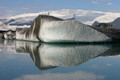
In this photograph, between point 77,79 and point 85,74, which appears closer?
point 77,79

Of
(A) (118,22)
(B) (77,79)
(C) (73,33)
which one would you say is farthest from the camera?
(A) (118,22)

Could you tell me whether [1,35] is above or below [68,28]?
below

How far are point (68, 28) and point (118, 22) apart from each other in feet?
143

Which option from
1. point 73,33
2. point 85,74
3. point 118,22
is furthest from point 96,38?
point 118,22

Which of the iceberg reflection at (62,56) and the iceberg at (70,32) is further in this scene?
the iceberg at (70,32)

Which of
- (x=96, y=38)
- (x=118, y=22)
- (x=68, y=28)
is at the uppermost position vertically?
(x=68, y=28)

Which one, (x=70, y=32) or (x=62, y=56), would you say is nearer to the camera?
(x=62, y=56)

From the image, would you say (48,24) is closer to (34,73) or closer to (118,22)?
(34,73)

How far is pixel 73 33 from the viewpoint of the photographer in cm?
642

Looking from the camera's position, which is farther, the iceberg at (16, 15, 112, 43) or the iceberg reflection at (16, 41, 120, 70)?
the iceberg at (16, 15, 112, 43)

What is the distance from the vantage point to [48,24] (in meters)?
6.77

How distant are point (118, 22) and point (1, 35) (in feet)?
125

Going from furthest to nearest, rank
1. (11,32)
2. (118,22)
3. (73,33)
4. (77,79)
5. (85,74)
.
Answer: (118,22) < (11,32) < (73,33) < (85,74) < (77,79)

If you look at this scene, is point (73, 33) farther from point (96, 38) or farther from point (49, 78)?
point (49, 78)
